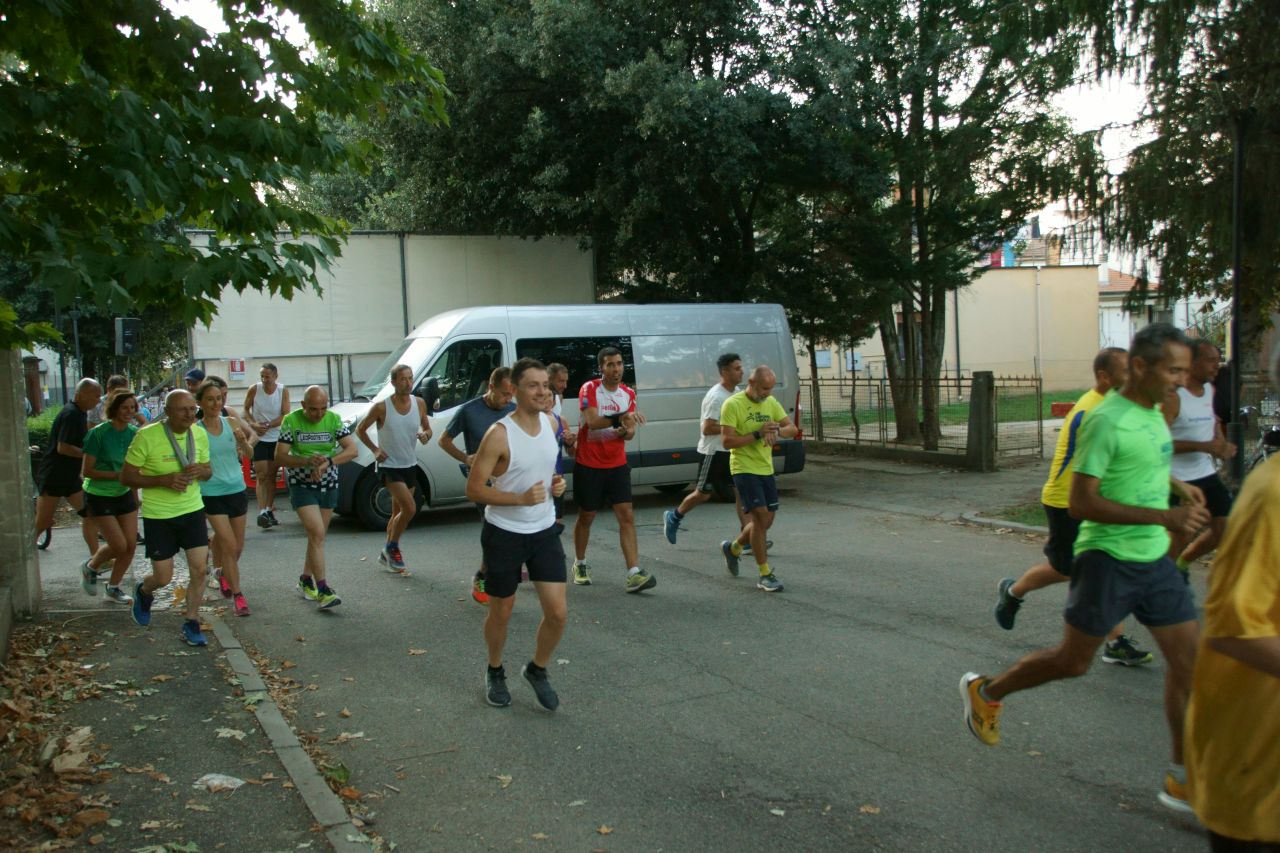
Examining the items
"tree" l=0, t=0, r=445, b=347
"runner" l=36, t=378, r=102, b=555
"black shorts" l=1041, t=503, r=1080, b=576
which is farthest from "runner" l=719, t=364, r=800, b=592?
"runner" l=36, t=378, r=102, b=555

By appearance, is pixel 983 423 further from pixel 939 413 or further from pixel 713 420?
pixel 713 420

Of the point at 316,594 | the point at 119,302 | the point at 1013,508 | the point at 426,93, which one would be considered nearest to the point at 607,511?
the point at 1013,508

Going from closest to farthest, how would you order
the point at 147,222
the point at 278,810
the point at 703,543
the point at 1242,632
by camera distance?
the point at 1242,632
the point at 278,810
the point at 147,222
the point at 703,543

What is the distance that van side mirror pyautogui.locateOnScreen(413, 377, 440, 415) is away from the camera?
13.0 m

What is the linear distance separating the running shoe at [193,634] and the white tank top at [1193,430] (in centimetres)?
627

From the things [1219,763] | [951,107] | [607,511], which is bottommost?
[607,511]

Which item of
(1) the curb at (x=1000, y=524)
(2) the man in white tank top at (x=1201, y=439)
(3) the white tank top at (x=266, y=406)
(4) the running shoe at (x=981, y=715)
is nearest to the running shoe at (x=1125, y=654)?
(2) the man in white tank top at (x=1201, y=439)

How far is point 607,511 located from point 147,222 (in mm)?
8853

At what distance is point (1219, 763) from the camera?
8.12 feet

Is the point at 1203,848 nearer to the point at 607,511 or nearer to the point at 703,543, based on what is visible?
the point at 703,543

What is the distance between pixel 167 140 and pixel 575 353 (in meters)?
8.90

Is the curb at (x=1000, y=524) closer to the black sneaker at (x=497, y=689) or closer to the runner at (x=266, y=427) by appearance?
the black sneaker at (x=497, y=689)

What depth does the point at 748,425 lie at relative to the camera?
896cm

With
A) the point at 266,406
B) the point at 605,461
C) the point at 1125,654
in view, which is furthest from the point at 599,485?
the point at 266,406
